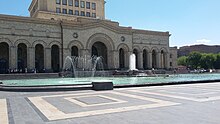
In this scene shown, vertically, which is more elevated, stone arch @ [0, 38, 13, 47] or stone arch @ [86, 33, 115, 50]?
stone arch @ [86, 33, 115, 50]

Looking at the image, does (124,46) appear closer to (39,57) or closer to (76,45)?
(76,45)

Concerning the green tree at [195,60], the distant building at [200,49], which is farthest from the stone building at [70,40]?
the distant building at [200,49]

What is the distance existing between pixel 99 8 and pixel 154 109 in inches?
2108

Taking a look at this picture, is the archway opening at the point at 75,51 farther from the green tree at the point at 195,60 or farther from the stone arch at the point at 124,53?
the green tree at the point at 195,60

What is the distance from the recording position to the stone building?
40.2m

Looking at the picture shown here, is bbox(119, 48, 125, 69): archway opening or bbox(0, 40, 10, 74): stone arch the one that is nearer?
bbox(0, 40, 10, 74): stone arch

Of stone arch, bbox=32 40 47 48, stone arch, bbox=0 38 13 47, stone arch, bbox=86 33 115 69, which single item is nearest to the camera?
stone arch, bbox=0 38 13 47

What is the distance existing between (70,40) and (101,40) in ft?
24.1

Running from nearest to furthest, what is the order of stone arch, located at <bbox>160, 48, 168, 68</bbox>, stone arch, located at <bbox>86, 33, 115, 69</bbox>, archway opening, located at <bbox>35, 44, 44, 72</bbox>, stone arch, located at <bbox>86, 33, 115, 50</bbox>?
archway opening, located at <bbox>35, 44, 44, 72</bbox>, stone arch, located at <bbox>86, 33, 115, 50</bbox>, stone arch, located at <bbox>86, 33, 115, 69</bbox>, stone arch, located at <bbox>160, 48, 168, 68</bbox>

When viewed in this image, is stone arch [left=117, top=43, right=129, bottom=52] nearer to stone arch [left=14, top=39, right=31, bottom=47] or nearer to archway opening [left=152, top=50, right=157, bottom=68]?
archway opening [left=152, top=50, right=157, bottom=68]

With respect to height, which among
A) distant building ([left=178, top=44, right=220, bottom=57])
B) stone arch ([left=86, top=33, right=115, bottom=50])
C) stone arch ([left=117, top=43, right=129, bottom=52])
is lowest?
stone arch ([left=117, top=43, right=129, bottom=52])

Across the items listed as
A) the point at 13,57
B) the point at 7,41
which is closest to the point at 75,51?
the point at 13,57

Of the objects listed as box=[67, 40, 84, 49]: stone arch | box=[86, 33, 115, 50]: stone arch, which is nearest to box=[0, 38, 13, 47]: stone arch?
box=[67, 40, 84, 49]: stone arch

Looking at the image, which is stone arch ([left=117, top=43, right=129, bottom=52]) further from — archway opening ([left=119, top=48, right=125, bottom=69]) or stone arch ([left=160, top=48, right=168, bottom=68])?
stone arch ([left=160, top=48, right=168, bottom=68])
